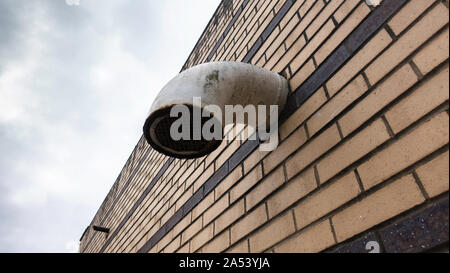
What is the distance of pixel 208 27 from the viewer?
12.0 ft

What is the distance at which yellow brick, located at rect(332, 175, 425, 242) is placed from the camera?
91 cm

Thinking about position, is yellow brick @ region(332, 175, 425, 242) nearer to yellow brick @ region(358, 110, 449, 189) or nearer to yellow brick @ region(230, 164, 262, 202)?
yellow brick @ region(358, 110, 449, 189)

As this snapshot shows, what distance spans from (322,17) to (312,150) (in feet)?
2.66

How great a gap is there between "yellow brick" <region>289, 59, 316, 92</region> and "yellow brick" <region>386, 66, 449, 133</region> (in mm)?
597

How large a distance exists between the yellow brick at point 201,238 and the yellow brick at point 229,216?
8 cm

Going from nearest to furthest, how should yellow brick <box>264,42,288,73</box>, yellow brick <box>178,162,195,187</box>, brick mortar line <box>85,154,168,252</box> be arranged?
yellow brick <box>264,42,288,73</box> < yellow brick <box>178,162,195,187</box> < brick mortar line <box>85,154,168,252</box>

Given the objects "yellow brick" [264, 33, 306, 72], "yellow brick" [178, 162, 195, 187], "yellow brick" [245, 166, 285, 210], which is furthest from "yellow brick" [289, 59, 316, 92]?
"yellow brick" [178, 162, 195, 187]

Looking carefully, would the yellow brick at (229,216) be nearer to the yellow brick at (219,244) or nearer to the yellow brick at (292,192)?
the yellow brick at (219,244)

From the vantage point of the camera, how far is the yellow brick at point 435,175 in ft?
2.73

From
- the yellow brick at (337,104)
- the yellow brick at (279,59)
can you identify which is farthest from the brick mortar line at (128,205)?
the yellow brick at (337,104)
